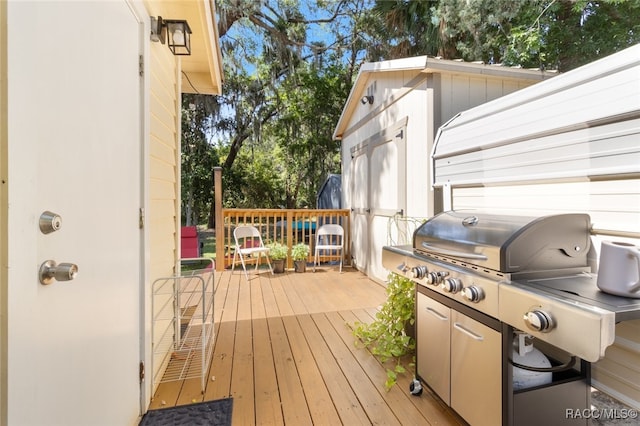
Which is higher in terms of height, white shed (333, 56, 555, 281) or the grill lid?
white shed (333, 56, 555, 281)

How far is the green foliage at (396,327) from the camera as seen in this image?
7.83 feet

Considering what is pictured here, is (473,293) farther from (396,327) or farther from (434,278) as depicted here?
(396,327)

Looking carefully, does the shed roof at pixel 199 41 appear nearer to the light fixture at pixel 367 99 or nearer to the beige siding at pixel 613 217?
the light fixture at pixel 367 99

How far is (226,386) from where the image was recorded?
2.08 metres

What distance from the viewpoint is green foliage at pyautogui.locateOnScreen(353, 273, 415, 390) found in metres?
2.39

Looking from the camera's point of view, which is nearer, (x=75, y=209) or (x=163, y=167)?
(x=75, y=209)

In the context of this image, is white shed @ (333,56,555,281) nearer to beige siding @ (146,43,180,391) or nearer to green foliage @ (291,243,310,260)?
green foliage @ (291,243,310,260)

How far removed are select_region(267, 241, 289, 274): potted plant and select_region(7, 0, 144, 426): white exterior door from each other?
11.4 ft

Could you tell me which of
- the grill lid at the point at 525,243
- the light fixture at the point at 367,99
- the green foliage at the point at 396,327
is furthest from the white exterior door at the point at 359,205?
the grill lid at the point at 525,243

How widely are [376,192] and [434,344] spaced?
3.10m

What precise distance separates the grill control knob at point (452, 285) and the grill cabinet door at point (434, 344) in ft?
0.59

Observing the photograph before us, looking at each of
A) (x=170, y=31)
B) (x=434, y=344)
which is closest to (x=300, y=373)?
(x=434, y=344)

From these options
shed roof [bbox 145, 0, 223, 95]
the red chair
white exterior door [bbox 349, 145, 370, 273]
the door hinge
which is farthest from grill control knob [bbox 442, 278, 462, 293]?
the red chair

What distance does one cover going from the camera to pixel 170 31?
2176mm
